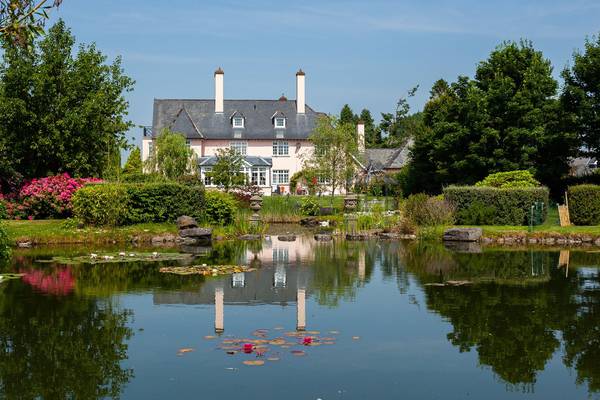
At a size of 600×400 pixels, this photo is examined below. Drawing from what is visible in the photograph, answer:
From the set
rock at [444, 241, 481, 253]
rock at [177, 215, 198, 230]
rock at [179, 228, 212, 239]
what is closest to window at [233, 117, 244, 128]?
rock at [177, 215, 198, 230]

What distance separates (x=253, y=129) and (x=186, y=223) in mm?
40200

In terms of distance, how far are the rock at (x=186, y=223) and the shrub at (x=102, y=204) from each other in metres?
1.91

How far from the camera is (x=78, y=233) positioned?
24031 millimetres

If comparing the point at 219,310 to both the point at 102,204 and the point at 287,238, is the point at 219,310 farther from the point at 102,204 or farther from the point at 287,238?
the point at 287,238

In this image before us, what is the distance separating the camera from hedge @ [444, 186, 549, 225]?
26.9 meters

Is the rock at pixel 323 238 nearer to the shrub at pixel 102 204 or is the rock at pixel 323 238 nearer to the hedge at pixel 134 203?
the hedge at pixel 134 203

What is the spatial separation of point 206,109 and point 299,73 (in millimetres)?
9134

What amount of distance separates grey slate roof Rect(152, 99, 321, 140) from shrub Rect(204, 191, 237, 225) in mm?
34990

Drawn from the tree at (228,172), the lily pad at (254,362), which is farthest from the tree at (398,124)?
the lily pad at (254,362)

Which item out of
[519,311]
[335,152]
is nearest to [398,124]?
[335,152]

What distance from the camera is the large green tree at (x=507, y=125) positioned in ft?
116

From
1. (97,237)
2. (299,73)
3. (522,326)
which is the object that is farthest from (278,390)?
(299,73)

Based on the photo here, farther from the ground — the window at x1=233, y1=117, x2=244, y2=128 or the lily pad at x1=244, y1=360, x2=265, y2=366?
the window at x1=233, y1=117, x2=244, y2=128

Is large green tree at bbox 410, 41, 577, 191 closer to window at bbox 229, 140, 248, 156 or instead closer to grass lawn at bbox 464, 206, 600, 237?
grass lawn at bbox 464, 206, 600, 237
